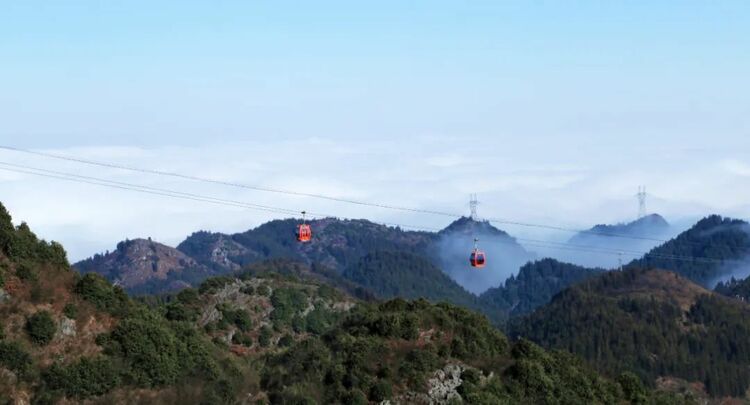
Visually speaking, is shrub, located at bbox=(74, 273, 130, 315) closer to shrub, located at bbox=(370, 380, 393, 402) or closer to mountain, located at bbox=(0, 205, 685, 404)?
mountain, located at bbox=(0, 205, 685, 404)

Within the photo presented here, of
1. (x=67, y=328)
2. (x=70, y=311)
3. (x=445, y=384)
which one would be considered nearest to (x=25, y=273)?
(x=70, y=311)

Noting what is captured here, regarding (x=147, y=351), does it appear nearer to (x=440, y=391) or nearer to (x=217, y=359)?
(x=217, y=359)

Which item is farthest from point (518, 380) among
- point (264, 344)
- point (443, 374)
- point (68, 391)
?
point (264, 344)

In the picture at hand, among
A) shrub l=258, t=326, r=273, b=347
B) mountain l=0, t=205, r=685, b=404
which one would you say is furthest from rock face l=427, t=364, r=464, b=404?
shrub l=258, t=326, r=273, b=347

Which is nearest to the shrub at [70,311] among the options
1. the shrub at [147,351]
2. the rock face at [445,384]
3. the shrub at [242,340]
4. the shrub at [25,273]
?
the shrub at [147,351]

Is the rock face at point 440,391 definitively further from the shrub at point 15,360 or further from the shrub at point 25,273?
the shrub at point 25,273

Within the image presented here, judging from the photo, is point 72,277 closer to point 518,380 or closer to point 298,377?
point 298,377
